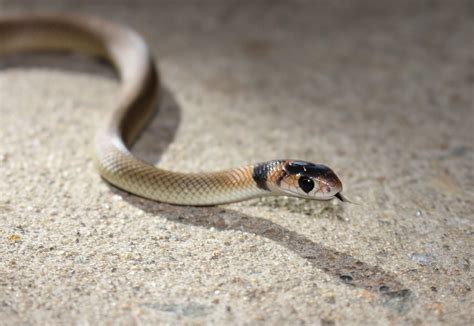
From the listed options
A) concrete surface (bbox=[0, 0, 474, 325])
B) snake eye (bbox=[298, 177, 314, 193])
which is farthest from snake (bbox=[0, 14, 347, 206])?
concrete surface (bbox=[0, 0, 474, 325])

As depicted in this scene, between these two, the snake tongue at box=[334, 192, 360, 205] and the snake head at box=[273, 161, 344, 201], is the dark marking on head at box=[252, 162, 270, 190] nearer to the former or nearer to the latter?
the snake head at box=[273, 161, 344, 201]

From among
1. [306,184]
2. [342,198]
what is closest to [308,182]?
[306,184]

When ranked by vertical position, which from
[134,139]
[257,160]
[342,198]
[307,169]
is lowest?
[134,139]

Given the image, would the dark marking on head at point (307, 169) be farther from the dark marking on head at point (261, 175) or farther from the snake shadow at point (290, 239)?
the snake shadow at point (290, 239)

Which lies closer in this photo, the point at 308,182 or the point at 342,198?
the point at 308,182

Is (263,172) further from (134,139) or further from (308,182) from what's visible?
(134,139)

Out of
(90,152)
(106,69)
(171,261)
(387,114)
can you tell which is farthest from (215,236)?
(106,69)
